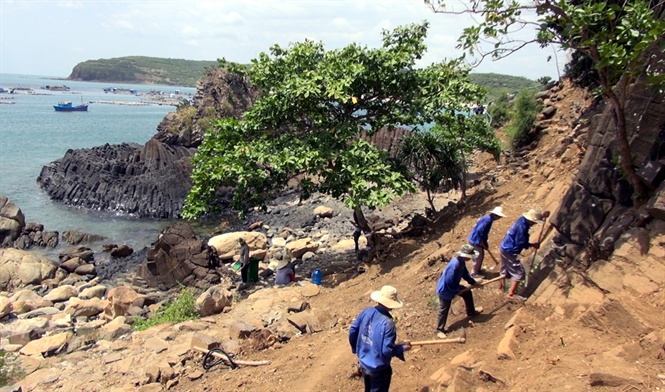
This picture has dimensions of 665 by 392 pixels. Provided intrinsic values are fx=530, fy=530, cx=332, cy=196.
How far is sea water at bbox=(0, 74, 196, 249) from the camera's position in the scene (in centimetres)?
2586

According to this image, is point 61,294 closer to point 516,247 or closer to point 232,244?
point 232,244

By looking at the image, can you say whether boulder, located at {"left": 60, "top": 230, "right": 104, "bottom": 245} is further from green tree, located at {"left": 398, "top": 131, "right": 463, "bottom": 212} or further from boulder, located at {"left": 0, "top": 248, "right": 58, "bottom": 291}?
green tree, located at {"left": 398, "top": 131, "right": 463, "bottom": 212}

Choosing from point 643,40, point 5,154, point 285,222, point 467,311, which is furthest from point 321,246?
point 5,154

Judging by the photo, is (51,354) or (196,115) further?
(196,115)

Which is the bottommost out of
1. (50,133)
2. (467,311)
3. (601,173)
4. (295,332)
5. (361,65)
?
(50,133)

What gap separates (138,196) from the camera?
2938cm

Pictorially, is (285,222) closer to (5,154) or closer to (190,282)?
(190,282)

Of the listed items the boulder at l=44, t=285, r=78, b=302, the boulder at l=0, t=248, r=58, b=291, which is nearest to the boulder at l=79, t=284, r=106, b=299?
the boulder at l=44, t=285, r=78, b=302

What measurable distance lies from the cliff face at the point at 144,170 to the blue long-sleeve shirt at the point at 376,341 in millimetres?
23895

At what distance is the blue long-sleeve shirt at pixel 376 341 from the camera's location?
541 cm

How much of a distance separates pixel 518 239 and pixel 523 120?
11359 mm

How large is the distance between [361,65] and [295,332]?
22.4ft

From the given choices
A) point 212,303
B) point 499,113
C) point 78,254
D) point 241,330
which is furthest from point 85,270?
point 499,113

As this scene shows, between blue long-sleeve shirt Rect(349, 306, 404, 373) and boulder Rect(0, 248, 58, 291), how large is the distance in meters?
15.3
